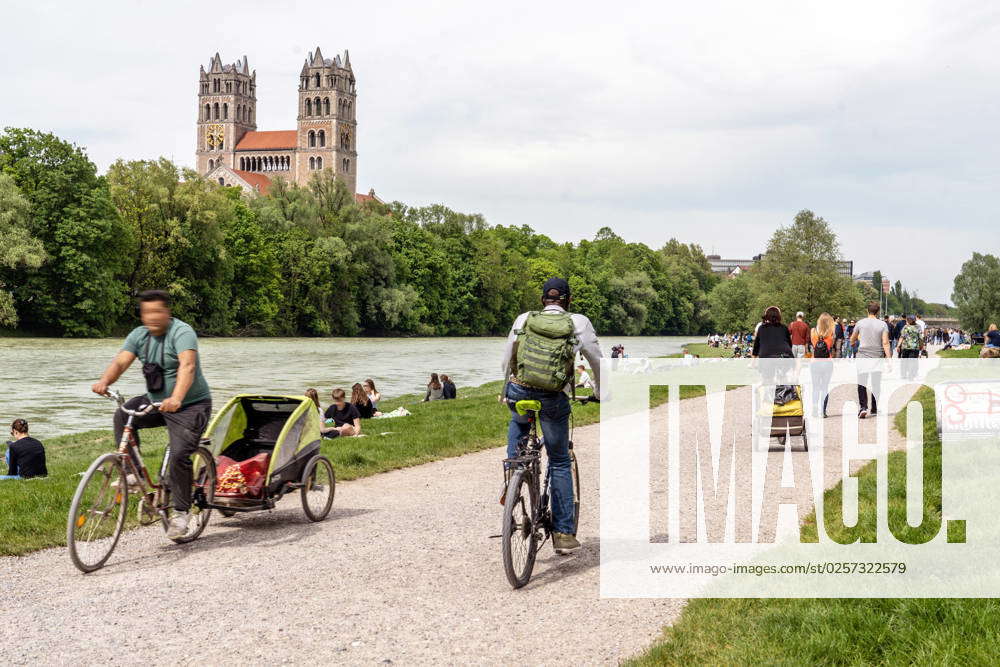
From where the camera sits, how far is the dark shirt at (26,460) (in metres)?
12.0

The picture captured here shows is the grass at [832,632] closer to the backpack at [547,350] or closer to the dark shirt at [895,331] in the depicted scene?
the backpack at [547,350]

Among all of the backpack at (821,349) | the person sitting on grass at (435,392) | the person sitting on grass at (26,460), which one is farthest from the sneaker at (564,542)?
the person sitting on grass at (435,392)

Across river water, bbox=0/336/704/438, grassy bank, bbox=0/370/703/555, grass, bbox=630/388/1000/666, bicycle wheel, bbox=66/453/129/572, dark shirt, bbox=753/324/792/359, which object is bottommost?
river water, bbox=0/336/704/438

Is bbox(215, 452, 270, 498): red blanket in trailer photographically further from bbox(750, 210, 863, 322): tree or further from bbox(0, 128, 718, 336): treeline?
bbox(750, 210, 863, 322): tree

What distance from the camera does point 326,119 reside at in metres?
161

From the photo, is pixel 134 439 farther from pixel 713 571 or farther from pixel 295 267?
pixel 295 267

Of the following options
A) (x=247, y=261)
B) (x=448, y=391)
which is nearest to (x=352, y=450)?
(x=448, y=391)

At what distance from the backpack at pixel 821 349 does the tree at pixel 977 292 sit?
104000 millimetres

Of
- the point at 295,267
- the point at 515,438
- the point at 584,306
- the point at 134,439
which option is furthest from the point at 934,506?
the point at 584,306

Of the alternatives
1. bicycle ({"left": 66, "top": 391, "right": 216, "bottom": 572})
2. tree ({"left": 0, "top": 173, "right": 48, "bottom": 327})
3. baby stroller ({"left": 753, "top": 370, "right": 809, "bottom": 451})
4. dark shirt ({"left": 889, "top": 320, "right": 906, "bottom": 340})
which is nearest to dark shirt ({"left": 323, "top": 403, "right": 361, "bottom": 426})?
baby stroller ({"left": 753, "top": 370, "right": 809, "bottom": 451})

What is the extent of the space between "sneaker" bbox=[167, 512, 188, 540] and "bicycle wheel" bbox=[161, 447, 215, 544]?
4 cm

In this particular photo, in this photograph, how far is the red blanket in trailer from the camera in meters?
7.34

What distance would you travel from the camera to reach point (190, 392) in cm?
682

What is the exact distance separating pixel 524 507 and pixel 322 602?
131 centimetres
